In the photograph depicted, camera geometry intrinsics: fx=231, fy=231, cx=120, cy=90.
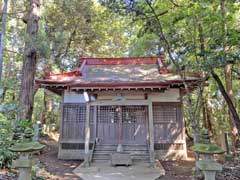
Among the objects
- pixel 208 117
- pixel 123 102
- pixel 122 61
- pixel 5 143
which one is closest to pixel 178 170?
pixel 123 102

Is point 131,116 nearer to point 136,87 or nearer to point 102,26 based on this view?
point 136,87

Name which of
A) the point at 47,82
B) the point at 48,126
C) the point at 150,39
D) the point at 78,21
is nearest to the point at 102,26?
the point at 78,21

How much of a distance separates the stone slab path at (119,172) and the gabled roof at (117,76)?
2931 mm

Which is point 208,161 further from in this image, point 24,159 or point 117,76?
point 117,76

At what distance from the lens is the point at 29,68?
876cm

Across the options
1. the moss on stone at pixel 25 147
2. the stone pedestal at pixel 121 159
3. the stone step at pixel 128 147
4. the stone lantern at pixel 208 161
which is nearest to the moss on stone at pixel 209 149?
the stone lantern at pixel 208 161

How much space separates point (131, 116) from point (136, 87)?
5.87 ft

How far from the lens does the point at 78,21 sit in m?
12.8

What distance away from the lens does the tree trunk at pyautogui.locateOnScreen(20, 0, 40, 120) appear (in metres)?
8.33

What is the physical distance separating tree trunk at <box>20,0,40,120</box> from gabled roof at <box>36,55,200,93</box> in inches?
31.1

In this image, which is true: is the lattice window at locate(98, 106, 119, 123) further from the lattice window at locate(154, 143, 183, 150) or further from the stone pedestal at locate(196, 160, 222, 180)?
the stone pedestal at locate(196, 160, 222, 180)

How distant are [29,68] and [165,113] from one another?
601 cm

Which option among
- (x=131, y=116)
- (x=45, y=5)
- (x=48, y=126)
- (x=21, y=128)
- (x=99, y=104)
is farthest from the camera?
(x=48, y=126)

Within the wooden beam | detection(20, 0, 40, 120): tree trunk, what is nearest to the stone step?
the wooden beam
